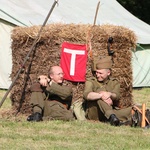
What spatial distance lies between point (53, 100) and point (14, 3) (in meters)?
5.87

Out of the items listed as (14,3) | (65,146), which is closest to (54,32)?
(65,146)

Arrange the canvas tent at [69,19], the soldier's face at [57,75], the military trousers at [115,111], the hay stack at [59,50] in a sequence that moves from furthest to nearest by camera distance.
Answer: the canvas tent at [69,19]
the hay stack at [59,50]
the soldier's face at [57,75]
the military trousers at [115,111]

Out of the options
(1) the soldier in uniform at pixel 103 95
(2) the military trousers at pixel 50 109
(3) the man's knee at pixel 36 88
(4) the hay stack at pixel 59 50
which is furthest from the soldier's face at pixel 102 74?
(3) the man's knee at pixel 36 88

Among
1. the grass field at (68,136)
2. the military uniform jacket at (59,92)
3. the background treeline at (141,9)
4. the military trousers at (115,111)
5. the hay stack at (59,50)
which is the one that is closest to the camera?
the grass field at (68,136)

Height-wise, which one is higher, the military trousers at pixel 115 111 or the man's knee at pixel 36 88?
the man's knee at pixel 36 88

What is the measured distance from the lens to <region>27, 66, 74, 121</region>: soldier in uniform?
829 cm

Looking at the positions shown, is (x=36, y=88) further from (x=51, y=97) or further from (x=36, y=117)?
(x=36, y=117)

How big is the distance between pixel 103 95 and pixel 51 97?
31.1 inches

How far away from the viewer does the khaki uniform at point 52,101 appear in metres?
8.30

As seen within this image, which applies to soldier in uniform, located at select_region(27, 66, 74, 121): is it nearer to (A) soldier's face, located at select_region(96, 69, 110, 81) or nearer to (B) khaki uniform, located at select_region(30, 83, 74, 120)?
Answer: (B) khaki uniform, located at select_region(30, 83, 74, 120)

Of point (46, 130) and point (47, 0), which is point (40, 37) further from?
point (47, 0)

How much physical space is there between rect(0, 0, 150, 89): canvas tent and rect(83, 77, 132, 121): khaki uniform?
3.97 metres

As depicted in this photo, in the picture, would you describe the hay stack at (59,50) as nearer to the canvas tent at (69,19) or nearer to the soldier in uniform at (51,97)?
the soldier in uniform at (51,97)

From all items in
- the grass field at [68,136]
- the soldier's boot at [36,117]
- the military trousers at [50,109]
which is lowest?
the grass field at [68,136]
